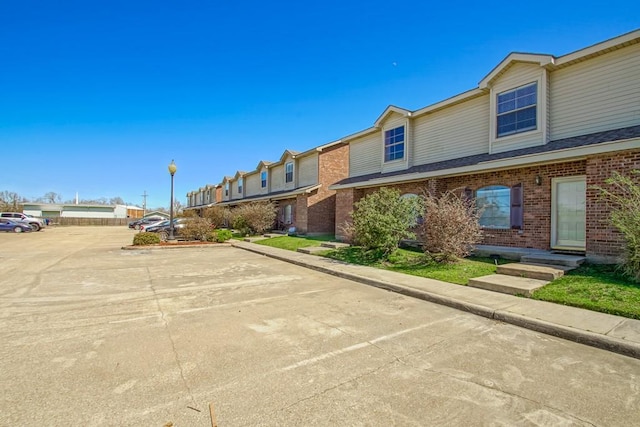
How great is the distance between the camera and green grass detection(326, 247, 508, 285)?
8.41 metres

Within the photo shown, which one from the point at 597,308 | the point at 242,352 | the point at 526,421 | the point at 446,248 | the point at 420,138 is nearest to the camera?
the point at 526,421

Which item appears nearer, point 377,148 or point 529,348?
point 529,348

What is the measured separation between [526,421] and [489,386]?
0.55m

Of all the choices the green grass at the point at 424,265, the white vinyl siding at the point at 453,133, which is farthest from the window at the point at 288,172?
Answer: the green grass at the point at 424,265

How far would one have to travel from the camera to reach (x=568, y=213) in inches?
372

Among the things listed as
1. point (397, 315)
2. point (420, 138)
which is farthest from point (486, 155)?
point (397, 315)

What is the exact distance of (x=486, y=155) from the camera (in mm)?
11844

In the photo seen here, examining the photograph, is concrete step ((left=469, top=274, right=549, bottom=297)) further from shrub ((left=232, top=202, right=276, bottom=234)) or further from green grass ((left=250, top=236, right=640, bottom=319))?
shrub ((left=232, top=202, right=276, bottom=234))

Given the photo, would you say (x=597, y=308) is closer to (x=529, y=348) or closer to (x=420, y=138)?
(x=529, y=348)

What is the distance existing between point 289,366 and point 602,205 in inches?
Answer: 361

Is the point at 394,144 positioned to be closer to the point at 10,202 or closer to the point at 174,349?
the point at 174,349

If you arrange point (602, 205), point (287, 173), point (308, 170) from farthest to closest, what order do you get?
1. point (287, 173)
2. point (308, 170)
3. point (602, 205)

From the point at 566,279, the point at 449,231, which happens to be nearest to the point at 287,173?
the point at 449,231

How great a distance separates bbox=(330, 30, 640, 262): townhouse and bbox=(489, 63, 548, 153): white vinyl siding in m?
0.03
